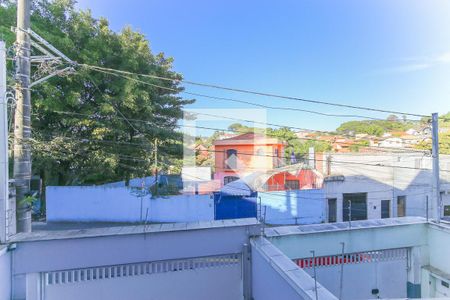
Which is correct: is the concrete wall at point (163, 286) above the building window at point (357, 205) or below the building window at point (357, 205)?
above

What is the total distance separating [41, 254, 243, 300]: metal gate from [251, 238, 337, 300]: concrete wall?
302 mm

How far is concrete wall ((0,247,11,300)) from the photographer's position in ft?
6.38

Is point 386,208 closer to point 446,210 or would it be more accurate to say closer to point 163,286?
point 446,210

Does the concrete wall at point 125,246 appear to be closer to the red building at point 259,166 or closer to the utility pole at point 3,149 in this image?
the utility pole at point 3,149

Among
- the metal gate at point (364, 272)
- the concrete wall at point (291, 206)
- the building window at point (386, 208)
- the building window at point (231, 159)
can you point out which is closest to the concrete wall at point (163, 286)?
the metal gate at point (364, 272)

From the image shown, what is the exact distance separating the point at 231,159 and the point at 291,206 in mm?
5488

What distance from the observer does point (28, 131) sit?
310 cm

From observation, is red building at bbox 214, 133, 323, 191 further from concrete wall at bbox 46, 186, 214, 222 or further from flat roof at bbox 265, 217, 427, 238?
flat roof at bbox 265, 217, 427, 238

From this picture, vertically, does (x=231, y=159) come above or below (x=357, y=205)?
above

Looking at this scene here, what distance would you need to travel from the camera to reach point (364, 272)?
3344 millimetres

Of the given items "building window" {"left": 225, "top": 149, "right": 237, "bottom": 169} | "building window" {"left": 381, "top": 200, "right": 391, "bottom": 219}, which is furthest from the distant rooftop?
"building window" {"left": 381, "top": 200, "right": 391, "bottom": 219}

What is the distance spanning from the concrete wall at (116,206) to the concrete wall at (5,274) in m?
6.86

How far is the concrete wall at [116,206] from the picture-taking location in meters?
8.89

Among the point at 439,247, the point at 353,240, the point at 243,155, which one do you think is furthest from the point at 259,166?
the point at 353,240
